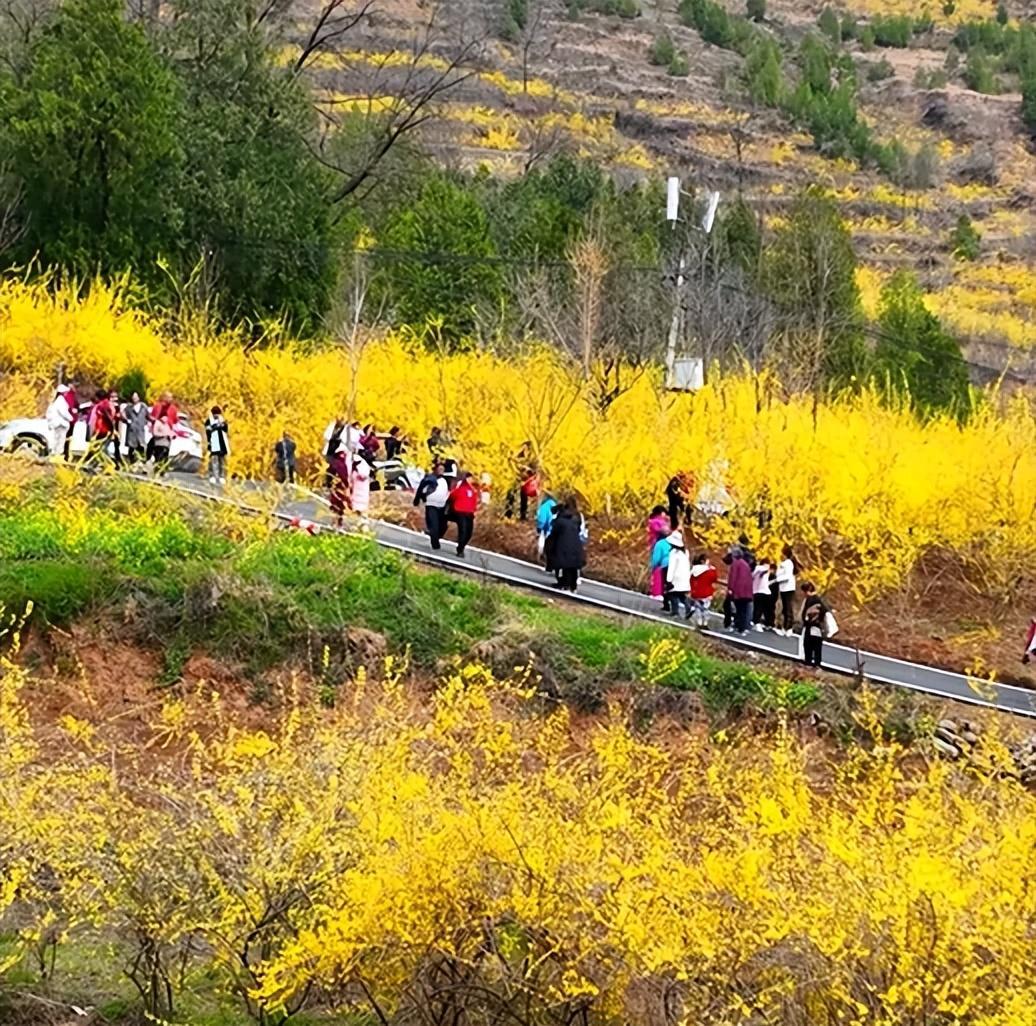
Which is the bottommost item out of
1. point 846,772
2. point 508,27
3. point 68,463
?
point 68,463

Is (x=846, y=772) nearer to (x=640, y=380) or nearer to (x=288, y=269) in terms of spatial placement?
(x=640, y=380)

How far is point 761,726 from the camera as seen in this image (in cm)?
1725

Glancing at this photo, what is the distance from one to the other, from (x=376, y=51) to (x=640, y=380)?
83410 mm

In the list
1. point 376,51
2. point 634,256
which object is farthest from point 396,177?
point 376,51

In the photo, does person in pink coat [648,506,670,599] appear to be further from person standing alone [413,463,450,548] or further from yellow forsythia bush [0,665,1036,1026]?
yellow forsythia bush [0,665,1036,1026]

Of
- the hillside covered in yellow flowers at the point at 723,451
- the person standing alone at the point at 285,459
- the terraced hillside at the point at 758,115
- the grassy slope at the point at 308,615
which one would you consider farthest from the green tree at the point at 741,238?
the grassy slope at the point at 308,615

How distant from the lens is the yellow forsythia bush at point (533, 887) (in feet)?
23.5

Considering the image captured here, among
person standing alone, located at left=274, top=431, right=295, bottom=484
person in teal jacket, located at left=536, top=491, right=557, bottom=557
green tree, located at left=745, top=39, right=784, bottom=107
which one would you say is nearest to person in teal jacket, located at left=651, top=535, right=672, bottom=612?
person in teal jacket, located at left=536, top=491, right=557, bottom=557

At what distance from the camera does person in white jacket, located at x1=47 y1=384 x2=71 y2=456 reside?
23.2 meters

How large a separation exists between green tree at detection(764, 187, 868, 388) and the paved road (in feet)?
54.4

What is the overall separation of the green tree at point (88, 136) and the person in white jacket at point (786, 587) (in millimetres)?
18950

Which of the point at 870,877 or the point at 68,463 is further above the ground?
the point at 870,877

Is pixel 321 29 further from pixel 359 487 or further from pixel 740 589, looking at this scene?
pixel 740 589

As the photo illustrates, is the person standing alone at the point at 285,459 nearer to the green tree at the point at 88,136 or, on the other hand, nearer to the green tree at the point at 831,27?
the green tree at the point at 88,136
